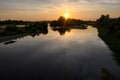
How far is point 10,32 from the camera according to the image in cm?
9500

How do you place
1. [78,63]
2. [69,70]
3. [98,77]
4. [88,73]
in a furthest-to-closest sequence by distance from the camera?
[78,63] → [69,70] → [88,73] → [98,77]

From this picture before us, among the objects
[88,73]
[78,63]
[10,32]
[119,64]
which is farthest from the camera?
[10,32]

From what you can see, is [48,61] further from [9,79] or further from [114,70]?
[114,70]

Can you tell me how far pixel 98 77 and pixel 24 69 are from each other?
15.3 metres

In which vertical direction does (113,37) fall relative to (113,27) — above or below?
below

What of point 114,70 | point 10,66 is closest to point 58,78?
point 114,70

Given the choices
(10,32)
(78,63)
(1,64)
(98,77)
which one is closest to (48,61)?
(78,63)

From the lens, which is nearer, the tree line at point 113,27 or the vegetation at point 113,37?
the vegetation at point 113,37

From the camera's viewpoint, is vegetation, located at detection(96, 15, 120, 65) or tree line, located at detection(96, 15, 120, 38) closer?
vegetation, located at detection(96, 15, 120, 65)

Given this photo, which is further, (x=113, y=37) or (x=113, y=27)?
(x=113, y=27)

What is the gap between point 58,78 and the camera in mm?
28250

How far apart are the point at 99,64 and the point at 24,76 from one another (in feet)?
55.5

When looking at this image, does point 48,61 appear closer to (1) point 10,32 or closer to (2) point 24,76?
(2) point 24,76

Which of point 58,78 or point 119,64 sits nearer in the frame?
point 58,78
